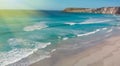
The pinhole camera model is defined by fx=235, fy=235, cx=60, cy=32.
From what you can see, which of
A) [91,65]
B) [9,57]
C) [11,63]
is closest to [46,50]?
[9,57]

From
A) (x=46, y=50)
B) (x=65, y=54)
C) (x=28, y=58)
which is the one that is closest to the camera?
(x=28, y=58)

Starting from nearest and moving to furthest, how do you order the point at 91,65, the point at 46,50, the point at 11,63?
the point at 91,65
the point at 11,63
the point at 46,50

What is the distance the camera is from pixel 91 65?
10188 millimetres

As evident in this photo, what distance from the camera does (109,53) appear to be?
12.9 metres

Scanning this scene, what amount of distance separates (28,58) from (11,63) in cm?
117

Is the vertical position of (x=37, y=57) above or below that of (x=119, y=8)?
above

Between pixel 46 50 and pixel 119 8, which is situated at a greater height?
pixel 46 50

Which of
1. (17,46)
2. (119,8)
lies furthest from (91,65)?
(119,8)

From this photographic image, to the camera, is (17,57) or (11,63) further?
(17,57)

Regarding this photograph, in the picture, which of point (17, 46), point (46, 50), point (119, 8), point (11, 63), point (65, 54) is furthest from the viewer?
point (119, 8)

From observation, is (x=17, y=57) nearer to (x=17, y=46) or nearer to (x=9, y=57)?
(x=9, y=57)

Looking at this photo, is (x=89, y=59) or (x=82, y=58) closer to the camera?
(x=89, y=59)

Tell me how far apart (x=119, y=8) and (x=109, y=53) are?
130 m

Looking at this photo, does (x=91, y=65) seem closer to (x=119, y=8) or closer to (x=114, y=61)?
(x=114, y=61)
